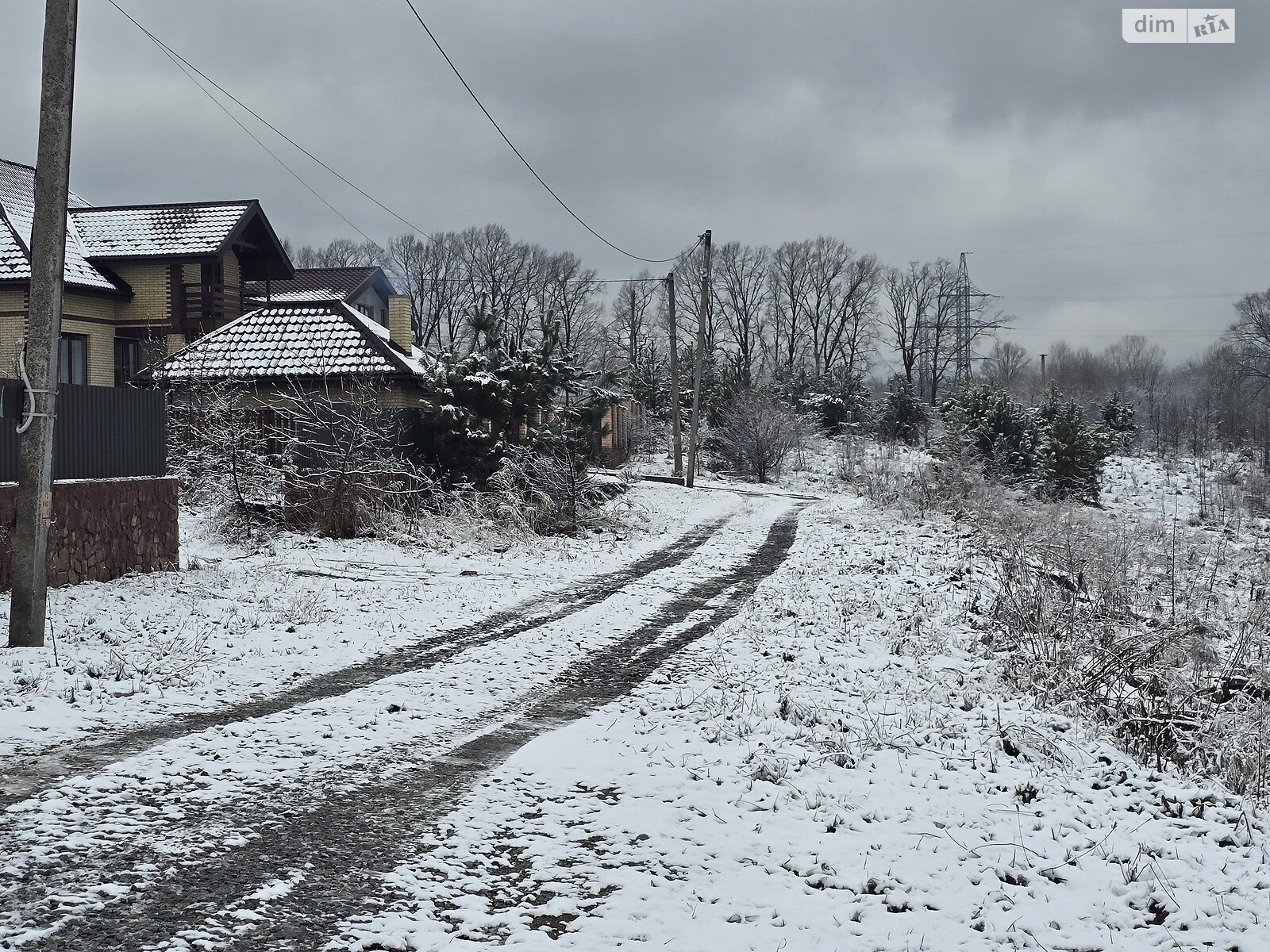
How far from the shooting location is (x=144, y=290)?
95.1 feet

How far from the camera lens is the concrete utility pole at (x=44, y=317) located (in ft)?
26.5

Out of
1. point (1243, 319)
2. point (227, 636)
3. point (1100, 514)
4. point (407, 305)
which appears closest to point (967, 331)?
point (1243, 319)

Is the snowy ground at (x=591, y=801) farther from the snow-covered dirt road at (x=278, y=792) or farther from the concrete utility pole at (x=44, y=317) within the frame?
the concrete utility pole at (x=44, y=317)

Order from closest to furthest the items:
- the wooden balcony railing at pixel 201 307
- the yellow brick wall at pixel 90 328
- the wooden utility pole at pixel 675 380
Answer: the yellow brick wall at pixel 90 328
the wooden balcony railing at pixel 201 307
the wooden utility pole at pixel 675 380

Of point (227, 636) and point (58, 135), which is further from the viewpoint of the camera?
point (227, 636)

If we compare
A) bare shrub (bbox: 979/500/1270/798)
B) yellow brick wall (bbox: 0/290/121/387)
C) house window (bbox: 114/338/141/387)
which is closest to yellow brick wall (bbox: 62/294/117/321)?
yellow brick wall (bbox: 0/290/121/387)

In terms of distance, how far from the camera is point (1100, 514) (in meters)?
25.6

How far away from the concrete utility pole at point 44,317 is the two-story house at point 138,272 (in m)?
20.1

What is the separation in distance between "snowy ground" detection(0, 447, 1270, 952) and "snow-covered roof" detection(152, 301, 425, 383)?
1346 cm

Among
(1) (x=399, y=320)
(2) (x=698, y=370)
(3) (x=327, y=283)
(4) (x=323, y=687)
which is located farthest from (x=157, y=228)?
(4) (x=323, y=687)

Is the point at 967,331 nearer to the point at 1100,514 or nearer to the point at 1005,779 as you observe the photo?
the point at 1100,514

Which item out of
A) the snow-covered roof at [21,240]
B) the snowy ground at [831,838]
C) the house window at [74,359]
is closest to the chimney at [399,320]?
the snow-covered roof at [21,240]

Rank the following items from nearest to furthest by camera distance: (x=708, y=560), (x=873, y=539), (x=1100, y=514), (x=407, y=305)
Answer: (x=708, y=560) → (x=873, y=539) → (x=1100, y=514) → (x=407, y=305)

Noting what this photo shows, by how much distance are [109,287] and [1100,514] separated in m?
28.9
